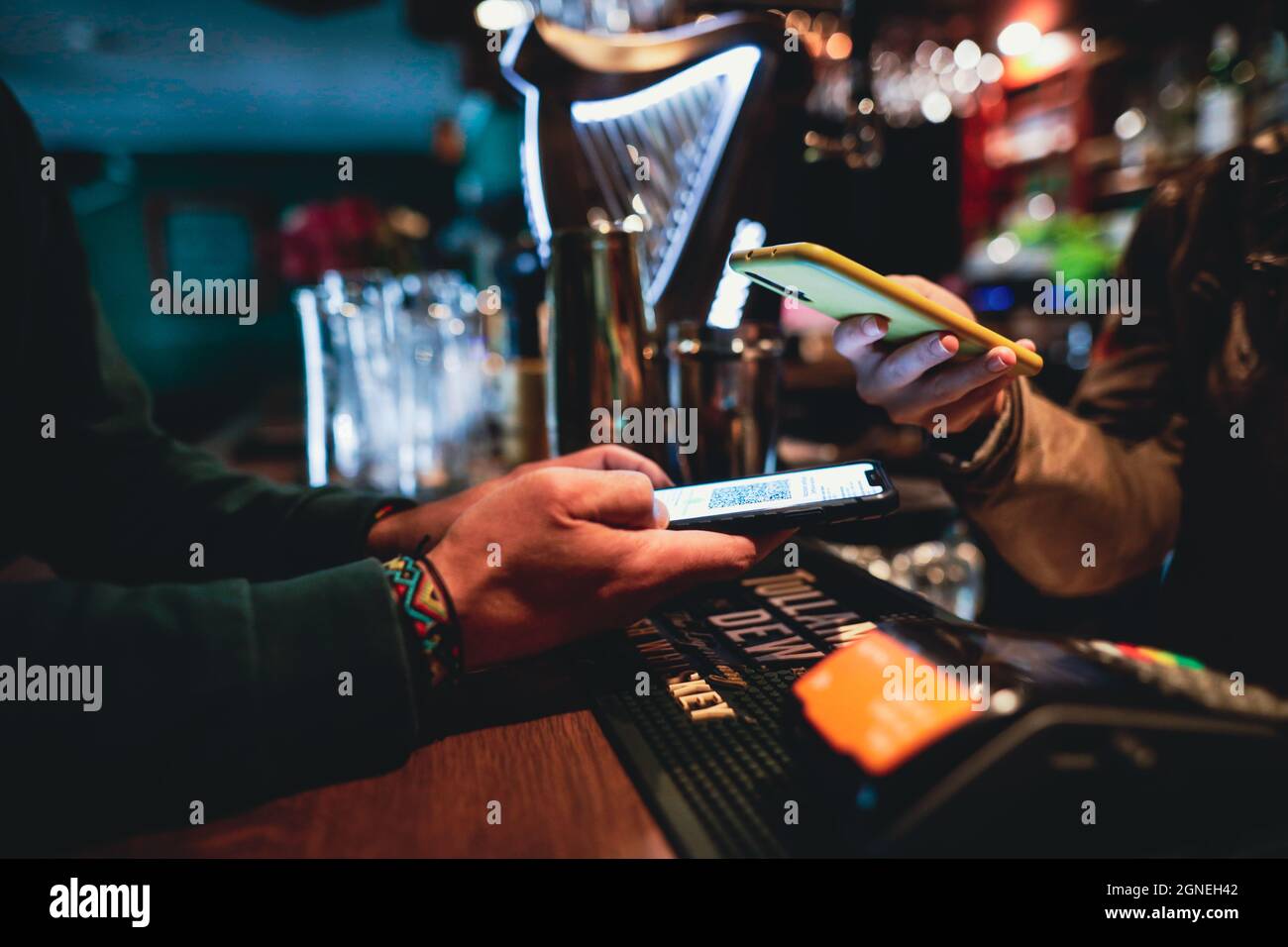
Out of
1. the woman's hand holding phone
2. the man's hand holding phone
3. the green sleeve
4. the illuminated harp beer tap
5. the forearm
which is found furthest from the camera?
the illuminated harp beer tap

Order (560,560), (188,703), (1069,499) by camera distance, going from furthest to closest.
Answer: (1069,499)
(560,560)
(188,703)

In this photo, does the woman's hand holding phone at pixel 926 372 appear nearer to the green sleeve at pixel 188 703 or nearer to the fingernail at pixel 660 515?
the fingernail at pixel 660 515

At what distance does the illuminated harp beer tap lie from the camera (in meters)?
1.11

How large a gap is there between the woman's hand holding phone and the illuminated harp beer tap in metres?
0.36

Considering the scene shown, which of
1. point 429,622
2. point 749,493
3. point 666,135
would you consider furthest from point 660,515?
point 666,135

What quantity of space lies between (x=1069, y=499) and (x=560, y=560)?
662 mm

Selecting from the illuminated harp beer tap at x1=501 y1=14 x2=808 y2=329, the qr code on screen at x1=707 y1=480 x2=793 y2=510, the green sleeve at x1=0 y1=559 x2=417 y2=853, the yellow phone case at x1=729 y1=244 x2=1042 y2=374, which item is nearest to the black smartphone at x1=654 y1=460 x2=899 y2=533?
the qr code on screen at x1=707 y1=480 x2=793 y2=510

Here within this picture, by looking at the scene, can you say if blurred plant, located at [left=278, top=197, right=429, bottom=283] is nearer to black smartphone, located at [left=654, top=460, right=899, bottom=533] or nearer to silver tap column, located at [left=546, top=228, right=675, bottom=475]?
silver tap column, located at [left=546, top=228, right=675, bottom=475]

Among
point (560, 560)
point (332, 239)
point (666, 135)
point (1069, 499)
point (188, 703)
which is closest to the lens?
point (188, 703)

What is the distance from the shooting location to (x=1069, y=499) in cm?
97

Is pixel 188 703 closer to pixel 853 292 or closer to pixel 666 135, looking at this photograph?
pixel 853 292

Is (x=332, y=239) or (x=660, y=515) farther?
(x=332, y=239)
